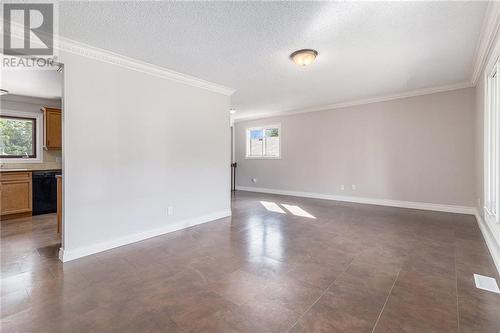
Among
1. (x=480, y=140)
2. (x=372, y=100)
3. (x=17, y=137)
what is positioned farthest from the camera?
(x=372, y=100)

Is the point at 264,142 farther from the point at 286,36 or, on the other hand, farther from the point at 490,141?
the point at 490,141

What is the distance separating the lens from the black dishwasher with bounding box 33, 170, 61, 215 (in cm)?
484

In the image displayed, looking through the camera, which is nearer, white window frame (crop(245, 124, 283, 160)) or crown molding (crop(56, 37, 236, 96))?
crown molding (crop(56, 37, 236, 96))

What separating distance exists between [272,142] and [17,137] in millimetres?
6431

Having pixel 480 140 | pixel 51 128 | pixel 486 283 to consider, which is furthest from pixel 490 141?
pixel 51 128

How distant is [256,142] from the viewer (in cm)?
821

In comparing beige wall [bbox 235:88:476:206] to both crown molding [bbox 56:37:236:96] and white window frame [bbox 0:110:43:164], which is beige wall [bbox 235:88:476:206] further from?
white window frame [bbox 0:110:43:164]

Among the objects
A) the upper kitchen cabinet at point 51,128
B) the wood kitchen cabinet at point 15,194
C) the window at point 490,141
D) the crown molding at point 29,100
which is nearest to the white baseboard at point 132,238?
the wood kitchen cabinet at point 15,194

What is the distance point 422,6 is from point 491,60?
161 centimetres

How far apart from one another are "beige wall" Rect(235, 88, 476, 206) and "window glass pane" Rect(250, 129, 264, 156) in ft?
3.05

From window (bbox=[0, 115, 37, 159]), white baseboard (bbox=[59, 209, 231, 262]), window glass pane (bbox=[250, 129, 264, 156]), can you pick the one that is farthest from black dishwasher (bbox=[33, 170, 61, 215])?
window glass pane (bbox=[250, 129, 264, 156])

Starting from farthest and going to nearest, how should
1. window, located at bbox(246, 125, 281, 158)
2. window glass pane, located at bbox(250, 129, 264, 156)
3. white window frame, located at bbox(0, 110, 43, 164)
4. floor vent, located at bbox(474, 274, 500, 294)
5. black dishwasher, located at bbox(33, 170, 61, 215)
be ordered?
window glass pane, located at bbox(250, 129, 264, 156), window, located at bbox(246, 125, 281, 158), white window frame, located at bbox(0, 110, 43, 164), black dishwasher, located at bbox(33, 170, 61, 215), floor vent, located at bbox(474, 274, 500, 294)

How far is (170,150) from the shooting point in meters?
3.75

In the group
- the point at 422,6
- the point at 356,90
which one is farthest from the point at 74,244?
the point at 356,90
